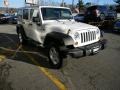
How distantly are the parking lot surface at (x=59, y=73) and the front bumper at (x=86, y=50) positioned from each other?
19.6 inches

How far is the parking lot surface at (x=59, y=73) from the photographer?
5.70 meters

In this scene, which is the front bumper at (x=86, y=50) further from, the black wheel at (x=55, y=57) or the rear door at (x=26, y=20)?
the rear door at (x=26, y=20)

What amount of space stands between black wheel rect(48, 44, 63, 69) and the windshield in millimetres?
1459

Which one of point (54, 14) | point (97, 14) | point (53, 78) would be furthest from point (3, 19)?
point (53, 78)

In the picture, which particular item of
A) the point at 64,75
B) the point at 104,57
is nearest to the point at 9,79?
the point at 64,75

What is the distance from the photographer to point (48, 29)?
7.82 metres

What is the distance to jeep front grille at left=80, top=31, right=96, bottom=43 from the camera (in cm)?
709

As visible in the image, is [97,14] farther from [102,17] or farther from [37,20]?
[37,20]

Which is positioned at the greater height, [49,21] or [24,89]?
[49,21]

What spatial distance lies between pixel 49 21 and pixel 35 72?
2.22 metres

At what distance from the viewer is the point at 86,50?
686cm

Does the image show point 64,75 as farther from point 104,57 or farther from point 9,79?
point 104,57

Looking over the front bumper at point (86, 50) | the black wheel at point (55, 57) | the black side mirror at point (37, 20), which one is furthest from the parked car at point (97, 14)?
the black wheel at point (55, 57)

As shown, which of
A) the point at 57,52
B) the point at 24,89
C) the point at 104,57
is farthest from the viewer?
the point at 104,57
